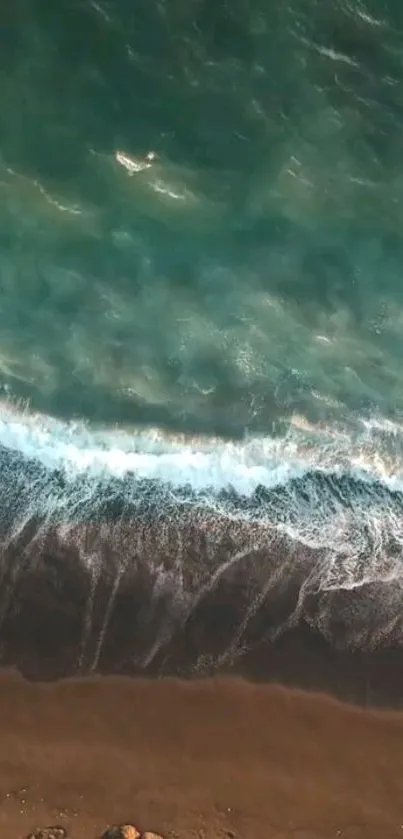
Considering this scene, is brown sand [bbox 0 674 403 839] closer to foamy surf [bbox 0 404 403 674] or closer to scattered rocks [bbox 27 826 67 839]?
scattered rocks [bbox 27 826 67 839]

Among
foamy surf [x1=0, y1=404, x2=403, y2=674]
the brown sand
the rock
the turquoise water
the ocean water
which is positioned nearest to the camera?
the rock

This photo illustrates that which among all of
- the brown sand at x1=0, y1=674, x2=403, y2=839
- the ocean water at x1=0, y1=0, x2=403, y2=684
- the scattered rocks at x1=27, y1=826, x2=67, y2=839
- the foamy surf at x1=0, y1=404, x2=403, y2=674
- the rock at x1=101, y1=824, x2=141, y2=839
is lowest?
the scattered rocks at x1=27, y1=826, x2=67, y2=839

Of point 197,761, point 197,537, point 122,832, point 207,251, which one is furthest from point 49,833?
point 207,251

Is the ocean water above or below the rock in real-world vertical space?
above

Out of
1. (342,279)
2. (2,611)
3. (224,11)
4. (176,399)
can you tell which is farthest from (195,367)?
(224,11)

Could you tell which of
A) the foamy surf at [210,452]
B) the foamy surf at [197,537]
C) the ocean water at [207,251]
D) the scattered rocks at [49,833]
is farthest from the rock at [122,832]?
the foamy surf at [210,452]

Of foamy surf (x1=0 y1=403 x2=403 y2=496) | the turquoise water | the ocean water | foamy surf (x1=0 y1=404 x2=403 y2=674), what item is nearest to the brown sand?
foamy surf (x1=0 y1=404 x2=403 y2=674)

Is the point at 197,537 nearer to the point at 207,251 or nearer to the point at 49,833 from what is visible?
the point at 49,833
